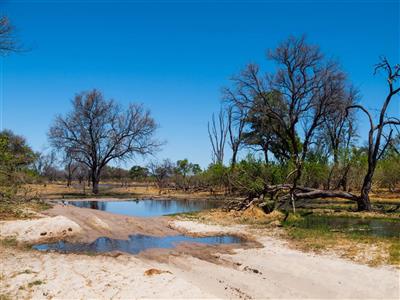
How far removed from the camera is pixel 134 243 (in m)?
14.4

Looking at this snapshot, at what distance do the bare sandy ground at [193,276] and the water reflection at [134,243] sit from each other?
3.10 ft

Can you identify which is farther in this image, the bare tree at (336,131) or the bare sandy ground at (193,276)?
the bare tree at (336,131)

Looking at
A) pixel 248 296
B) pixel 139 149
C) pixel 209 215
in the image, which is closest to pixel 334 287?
pixel 248 296

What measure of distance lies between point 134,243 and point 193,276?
5.07 meters

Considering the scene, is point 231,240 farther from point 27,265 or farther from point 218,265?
point 27,265

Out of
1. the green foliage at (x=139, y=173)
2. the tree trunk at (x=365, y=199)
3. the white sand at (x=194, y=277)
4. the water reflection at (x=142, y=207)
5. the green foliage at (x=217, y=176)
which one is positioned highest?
→ the green foliage at (x=139, y=173)

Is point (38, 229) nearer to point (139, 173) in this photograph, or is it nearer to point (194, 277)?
point (194, 277)

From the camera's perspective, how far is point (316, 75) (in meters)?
36.4

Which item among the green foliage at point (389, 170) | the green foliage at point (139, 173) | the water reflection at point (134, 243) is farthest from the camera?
the green foliage at point (139, 173)

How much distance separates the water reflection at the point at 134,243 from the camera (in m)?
12.9

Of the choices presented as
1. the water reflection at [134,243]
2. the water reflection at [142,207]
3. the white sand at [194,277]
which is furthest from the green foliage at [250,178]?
the white sand at [194,277]

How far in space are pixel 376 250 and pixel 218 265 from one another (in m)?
5.05

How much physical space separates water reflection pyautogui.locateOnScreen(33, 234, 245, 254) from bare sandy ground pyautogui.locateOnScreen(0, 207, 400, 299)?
0.95 metres

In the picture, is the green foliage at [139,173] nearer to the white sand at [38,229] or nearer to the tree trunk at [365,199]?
the tree trunk at [365,199]
